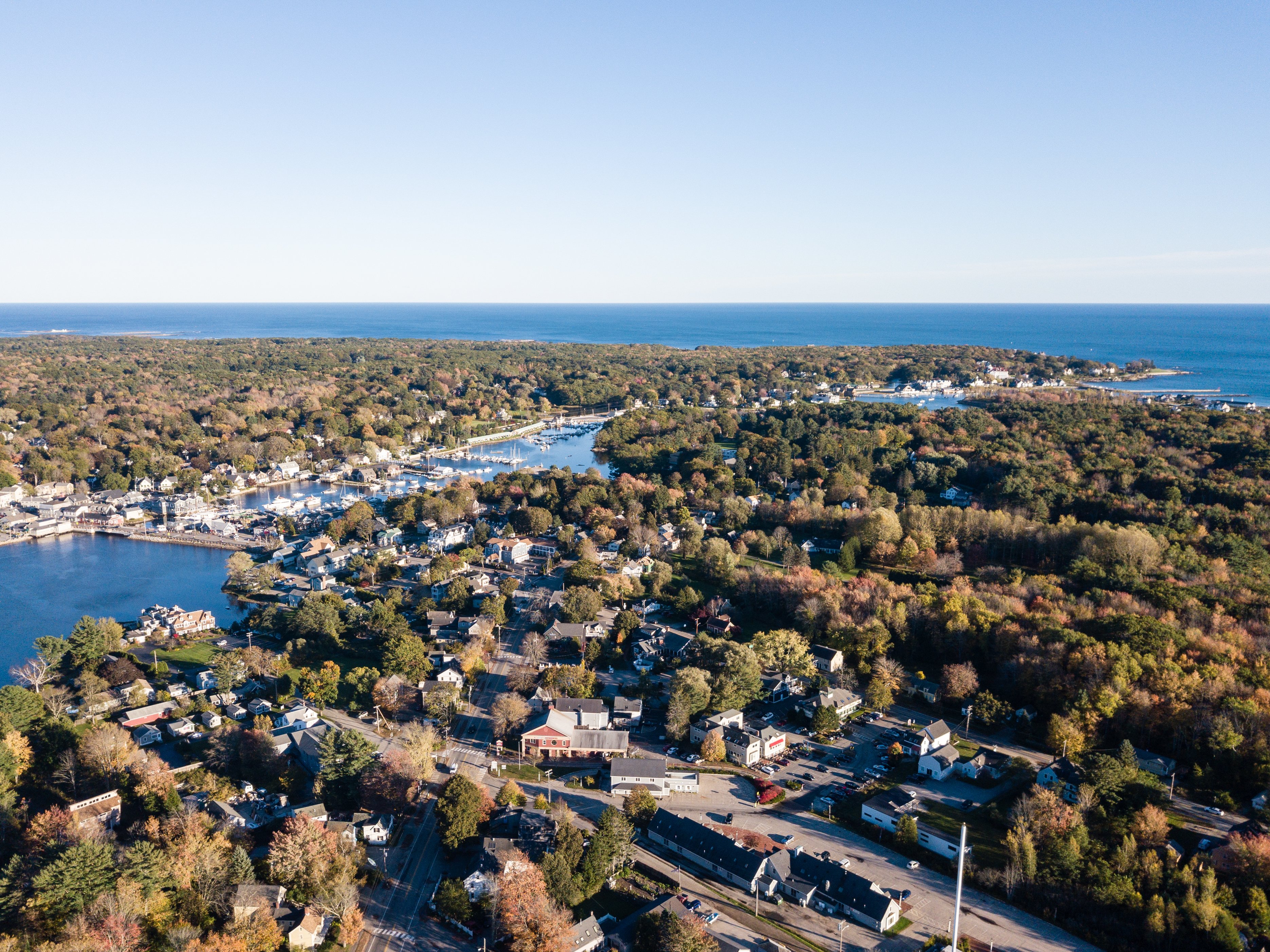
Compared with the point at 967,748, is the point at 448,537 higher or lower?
higher

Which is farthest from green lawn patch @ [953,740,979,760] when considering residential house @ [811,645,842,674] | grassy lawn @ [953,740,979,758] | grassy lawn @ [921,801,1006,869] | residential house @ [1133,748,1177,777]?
residential house @ [811,645,842,674]

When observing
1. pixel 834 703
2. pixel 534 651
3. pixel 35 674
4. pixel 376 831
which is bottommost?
pixel 376 831

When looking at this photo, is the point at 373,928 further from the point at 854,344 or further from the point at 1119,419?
the point at 854,344

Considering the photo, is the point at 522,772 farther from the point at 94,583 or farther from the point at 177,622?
the point at 94,583

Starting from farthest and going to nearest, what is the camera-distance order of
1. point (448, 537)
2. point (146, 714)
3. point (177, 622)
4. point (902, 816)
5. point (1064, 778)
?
1. point (448, 537)
2. point (177, 622)
3. point (146, 714)
4. point (1064, 778)
5. point (902, 816)

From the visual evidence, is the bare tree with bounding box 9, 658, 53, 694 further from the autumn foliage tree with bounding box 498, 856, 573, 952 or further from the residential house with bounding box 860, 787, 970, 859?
the residential house with bounding box 860, 787, 970, 859

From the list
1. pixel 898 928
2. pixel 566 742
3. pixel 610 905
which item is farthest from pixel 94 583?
pixel 898 928

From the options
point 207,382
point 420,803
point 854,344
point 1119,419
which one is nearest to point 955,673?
point 420,803
